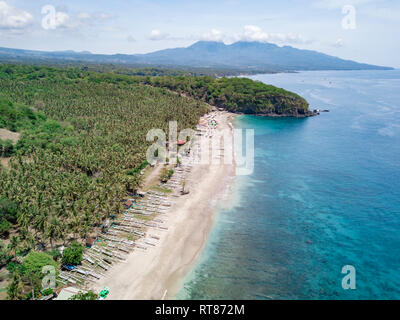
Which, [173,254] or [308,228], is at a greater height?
[308,228]

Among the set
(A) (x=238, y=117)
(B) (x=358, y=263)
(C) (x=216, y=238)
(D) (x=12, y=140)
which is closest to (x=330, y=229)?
(B) (x=358, y=263)

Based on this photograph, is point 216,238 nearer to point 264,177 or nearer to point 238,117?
point 264,177

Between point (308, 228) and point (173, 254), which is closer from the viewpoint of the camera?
point (173, 254)

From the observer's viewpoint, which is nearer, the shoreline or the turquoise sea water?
the shoreline
